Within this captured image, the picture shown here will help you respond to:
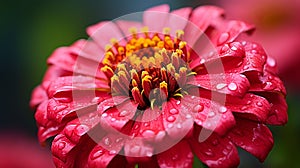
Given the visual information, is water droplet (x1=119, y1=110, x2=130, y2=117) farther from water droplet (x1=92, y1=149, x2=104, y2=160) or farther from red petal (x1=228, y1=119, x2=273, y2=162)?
red petal (x1=228, y1=119, x2=273, y2=162)

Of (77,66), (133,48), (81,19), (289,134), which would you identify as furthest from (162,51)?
(81,19)

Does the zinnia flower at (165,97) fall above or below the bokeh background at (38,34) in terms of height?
above

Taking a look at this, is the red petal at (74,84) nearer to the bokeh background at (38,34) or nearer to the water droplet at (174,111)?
the water droplet at (174,111)

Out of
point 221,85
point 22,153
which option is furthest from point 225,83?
point 22,153

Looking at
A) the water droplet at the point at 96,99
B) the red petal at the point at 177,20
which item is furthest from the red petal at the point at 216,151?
the red petal at the point at 177,20

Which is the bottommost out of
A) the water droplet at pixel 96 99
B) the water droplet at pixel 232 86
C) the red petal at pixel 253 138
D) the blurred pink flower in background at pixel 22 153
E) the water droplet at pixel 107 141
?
the blurred pink flower in background at pixel 22 153

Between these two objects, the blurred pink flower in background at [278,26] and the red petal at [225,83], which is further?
the blurred pink flower in background at [278,26]

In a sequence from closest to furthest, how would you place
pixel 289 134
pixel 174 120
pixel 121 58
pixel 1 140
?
pixel 174 120 → pixel 121 58 → pixel 289 134 → pixel 1 140

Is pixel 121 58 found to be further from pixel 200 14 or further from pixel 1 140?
pixel 1 140
